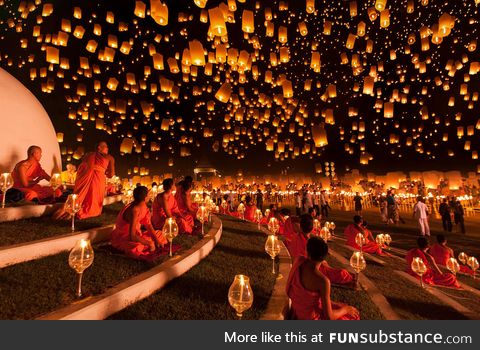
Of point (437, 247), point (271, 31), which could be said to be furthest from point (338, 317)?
point (271, 31)

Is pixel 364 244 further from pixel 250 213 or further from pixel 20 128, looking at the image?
pixel 20 128

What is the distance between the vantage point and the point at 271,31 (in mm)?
12352

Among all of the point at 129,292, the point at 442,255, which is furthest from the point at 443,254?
the point at 129,292

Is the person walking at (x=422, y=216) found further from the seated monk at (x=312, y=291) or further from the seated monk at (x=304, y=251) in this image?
the seated monk at (x=312, y=291)

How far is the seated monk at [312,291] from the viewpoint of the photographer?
3.29m

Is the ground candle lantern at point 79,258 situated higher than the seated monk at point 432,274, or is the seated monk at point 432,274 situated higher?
the ground candle lantern at point 79,258

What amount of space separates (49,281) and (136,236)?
1.49 m

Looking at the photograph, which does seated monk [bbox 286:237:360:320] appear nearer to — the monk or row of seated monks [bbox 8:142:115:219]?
the monk

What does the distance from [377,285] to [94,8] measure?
16467mm

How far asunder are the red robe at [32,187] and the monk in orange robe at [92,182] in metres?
0.89

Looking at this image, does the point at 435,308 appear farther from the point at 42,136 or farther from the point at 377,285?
the point at 42,136

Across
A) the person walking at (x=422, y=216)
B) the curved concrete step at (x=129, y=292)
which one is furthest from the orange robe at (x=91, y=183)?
the person walking at (x=422, y=216)

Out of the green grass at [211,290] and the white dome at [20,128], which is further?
the white dome at [20,128]

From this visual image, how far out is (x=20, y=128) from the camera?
7.93 m
